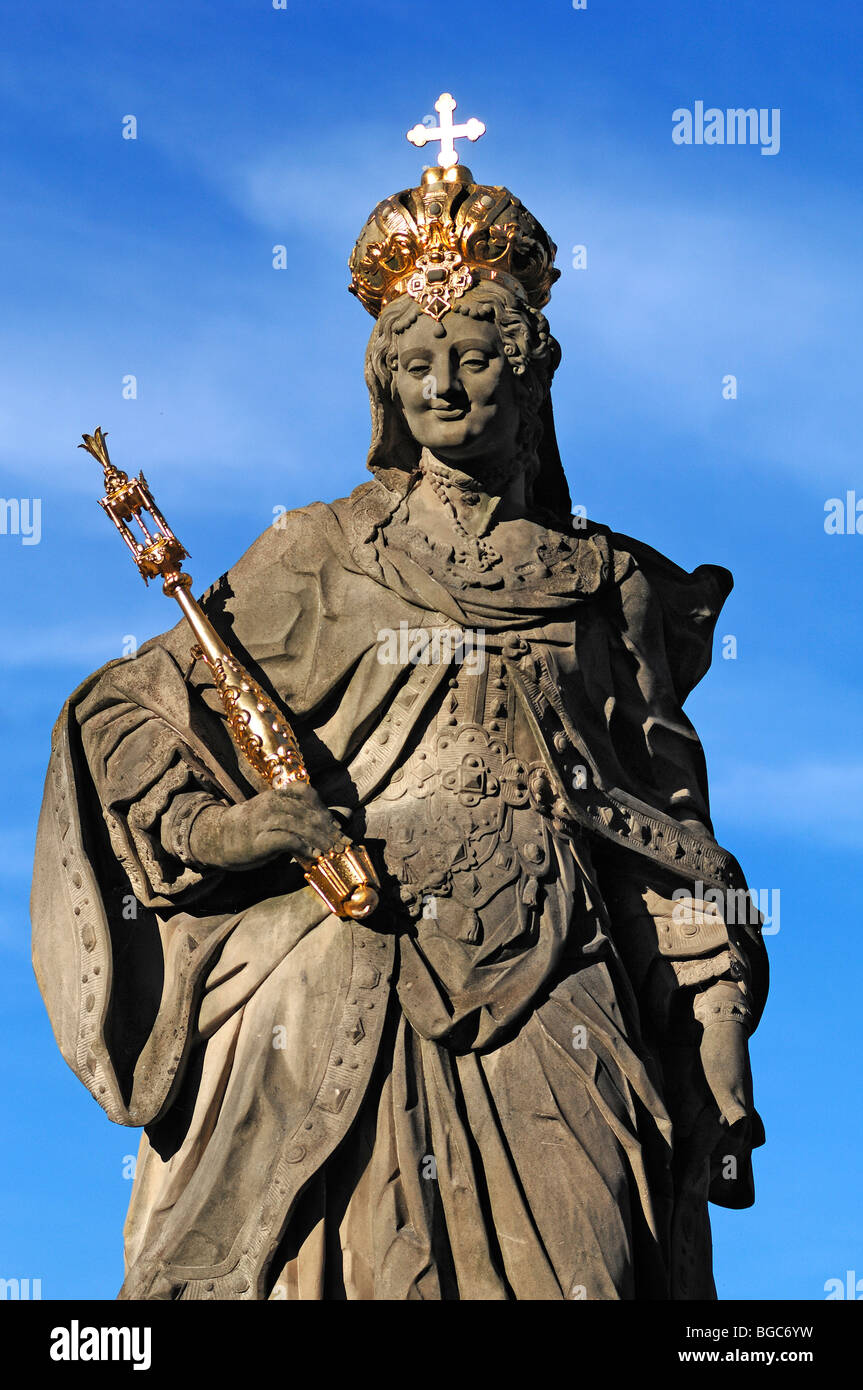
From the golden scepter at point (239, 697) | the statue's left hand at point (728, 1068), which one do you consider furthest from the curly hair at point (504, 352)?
the statue's left hand at point (728, 1068)

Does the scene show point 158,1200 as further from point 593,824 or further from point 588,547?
point 588,547

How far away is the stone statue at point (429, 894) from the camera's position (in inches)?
526

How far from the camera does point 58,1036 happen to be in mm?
13961

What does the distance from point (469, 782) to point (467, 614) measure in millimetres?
784

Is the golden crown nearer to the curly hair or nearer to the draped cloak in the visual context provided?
the curly hair

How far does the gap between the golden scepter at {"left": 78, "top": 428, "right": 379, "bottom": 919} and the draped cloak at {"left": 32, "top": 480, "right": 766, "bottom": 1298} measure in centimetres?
25

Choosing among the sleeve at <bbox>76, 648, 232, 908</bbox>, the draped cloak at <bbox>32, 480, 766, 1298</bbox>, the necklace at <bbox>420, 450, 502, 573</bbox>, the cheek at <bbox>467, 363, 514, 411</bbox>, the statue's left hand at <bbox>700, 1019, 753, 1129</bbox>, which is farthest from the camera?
the necklace at <bbox>420, 450, 502, 573</bbox>

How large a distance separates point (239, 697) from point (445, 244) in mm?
2259

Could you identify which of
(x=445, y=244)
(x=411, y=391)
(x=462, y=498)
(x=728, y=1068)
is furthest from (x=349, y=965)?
(x=445, y=244)

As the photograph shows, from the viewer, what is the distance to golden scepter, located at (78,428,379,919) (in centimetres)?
1341

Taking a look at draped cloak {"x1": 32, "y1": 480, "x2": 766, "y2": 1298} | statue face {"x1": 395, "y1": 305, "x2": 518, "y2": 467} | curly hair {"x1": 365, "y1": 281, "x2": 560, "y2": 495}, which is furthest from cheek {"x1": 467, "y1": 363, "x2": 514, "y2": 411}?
draped cloak {"x1": 32, "y1": 480, "x2": 766, "y2": 1298}

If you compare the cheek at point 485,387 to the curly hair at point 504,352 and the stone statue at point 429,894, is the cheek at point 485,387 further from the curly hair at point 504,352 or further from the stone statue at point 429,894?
the curly hair at point 504,352

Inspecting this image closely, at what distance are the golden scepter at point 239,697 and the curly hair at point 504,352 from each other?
114 cm

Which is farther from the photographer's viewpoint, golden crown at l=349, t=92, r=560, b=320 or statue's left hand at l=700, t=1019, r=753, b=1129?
golden crown at l=349, t=92, r=560, b=320
